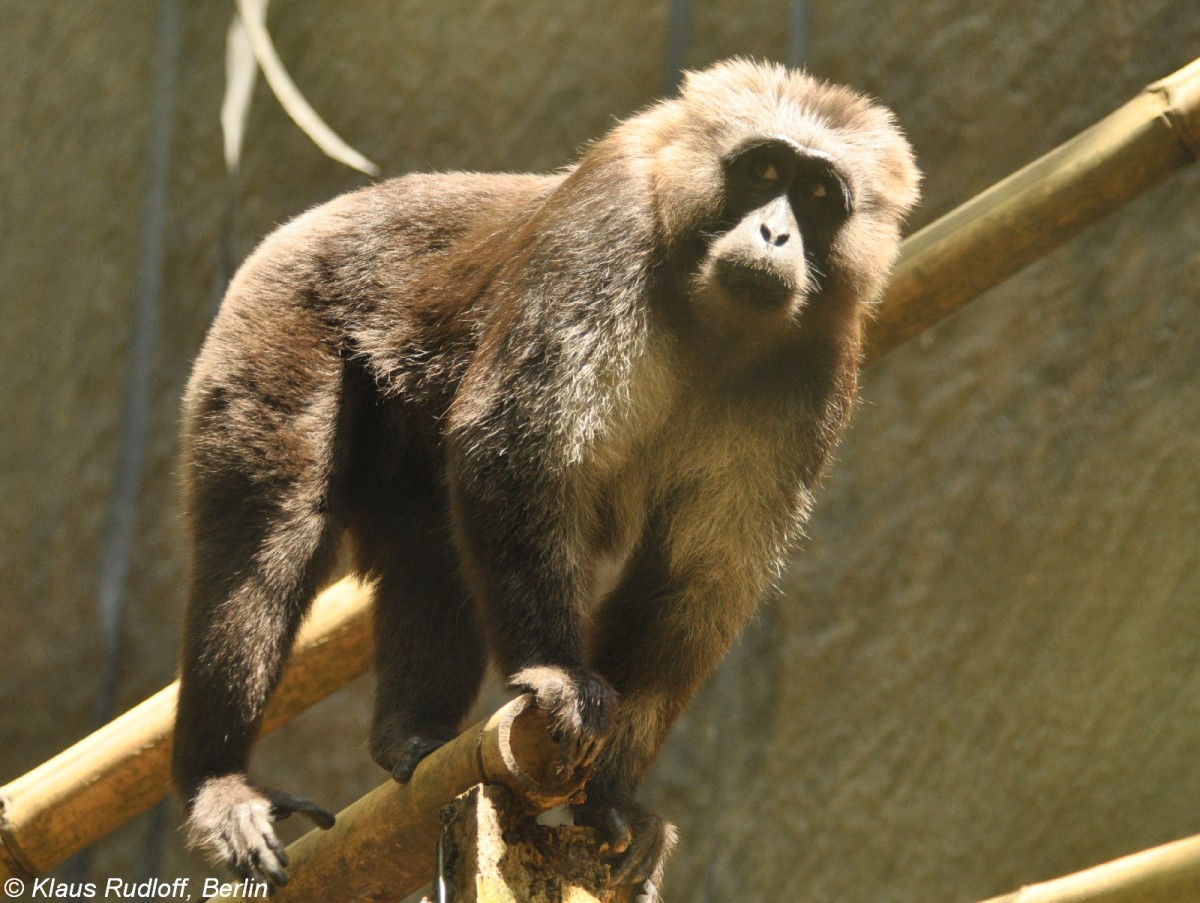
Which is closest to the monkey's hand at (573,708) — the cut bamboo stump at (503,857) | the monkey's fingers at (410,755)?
the cut bamboo stump at (503,857)

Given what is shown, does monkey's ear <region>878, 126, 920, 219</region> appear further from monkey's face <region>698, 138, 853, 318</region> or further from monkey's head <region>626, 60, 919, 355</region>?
monkey's face <region>698, 138, 853, 318</region>

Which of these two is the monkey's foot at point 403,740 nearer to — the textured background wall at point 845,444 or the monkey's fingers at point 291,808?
the monkey's fingers at point 291,808

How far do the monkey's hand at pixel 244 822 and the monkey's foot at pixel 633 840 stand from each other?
2.43ft

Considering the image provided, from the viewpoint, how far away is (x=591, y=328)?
3.82m

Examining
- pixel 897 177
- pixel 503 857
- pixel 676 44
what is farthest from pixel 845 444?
pixel 503 857

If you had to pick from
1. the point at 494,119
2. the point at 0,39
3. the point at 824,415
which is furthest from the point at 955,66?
the point at 0,39

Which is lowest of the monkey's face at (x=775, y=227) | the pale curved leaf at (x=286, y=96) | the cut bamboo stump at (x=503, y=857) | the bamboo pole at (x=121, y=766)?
the bamboo pole at (x=121, y=766)

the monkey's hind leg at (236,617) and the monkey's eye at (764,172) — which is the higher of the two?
the monkey's eye at (764,172)

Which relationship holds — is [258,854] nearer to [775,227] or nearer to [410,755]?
[410,755]

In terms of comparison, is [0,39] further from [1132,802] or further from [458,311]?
[1132,802]

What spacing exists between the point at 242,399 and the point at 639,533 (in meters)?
1.31

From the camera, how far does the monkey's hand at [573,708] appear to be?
3.21 m

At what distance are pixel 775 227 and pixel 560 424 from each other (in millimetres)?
824

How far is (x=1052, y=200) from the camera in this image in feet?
14.5
